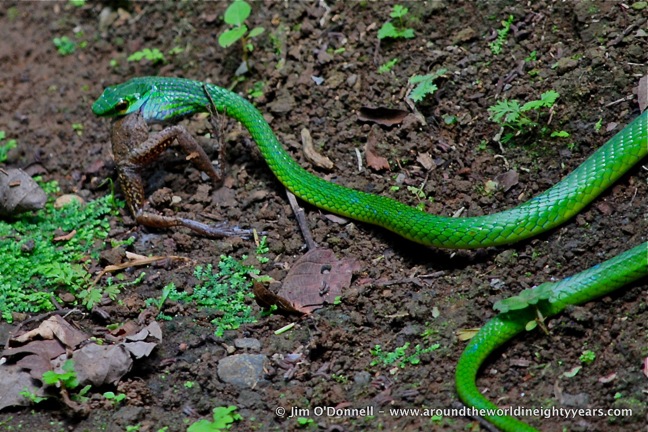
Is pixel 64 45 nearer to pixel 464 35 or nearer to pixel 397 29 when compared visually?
pixel 397 29

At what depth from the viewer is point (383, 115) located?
6875 mm

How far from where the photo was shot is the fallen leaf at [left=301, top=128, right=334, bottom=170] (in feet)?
22.2

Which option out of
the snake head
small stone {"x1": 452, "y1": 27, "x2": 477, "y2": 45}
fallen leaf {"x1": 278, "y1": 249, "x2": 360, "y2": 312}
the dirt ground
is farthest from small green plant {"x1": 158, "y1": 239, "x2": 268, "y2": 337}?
small stone {"x1": 452, "y1": 27, "x2": 477, "y2": 45}

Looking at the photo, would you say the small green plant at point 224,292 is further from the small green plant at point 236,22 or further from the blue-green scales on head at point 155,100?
the small green plant at point 236,22

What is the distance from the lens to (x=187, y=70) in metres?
8.20

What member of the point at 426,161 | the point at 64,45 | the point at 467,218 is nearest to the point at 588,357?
the point at 467,218

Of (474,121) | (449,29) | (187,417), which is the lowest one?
(187,417)

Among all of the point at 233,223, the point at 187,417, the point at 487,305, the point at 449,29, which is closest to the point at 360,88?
the point at 449,29

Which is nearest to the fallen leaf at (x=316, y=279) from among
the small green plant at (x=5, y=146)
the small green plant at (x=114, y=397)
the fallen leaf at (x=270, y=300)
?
the fallen leaf at (x=270, y=300)

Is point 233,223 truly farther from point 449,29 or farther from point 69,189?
point 449,29

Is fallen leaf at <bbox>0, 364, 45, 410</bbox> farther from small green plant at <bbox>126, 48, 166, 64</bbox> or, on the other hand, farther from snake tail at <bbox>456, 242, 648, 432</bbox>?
small green plant at <bbox>126, 48, 166, 64</bbox>

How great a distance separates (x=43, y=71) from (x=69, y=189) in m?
2.29

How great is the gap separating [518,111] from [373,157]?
1376mm

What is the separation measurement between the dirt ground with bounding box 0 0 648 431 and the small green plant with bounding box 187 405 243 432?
94mm
